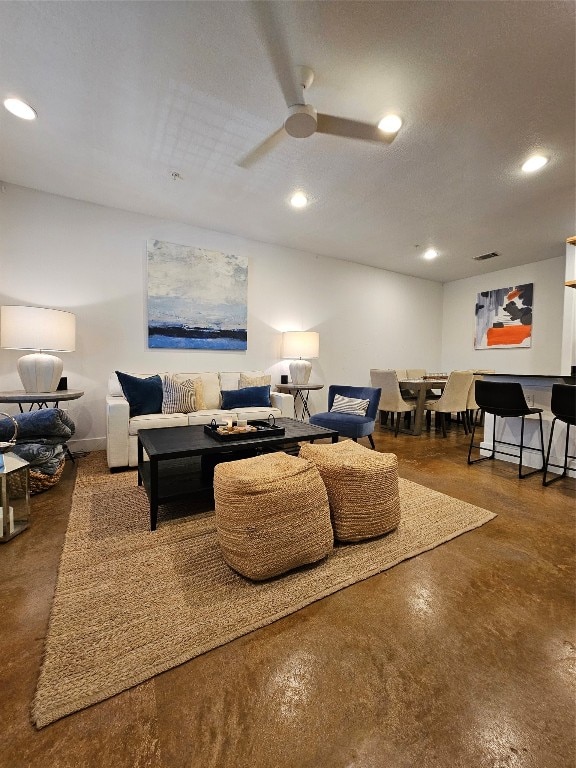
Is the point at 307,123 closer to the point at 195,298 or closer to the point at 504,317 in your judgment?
the point at 195,298

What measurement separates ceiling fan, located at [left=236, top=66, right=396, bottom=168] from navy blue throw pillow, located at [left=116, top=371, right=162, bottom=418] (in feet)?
7.62

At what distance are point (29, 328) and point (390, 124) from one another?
10.6ft

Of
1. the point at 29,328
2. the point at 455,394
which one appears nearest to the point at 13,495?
the point at 29,328

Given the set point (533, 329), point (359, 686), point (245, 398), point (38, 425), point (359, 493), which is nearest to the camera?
point (359, 686)

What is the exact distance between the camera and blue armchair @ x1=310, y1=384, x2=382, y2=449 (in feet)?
11.5

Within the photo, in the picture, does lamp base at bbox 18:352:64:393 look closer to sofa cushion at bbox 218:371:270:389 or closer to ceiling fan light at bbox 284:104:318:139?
sofa cushion at bbox 218:371:270:389

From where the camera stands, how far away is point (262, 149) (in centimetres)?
230

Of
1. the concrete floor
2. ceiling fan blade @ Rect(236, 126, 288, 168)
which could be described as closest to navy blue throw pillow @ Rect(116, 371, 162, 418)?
the concrete floor

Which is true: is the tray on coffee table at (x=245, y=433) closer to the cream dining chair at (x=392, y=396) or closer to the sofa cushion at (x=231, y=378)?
the sofa cushion at (x=231, y=378)

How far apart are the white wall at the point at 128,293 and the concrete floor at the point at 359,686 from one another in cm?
245

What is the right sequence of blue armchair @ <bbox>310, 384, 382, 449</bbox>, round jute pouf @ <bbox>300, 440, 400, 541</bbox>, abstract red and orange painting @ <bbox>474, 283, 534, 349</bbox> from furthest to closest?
abstract red and orange painting @ <bbox>474, 283, 534, 349</bbox> → blue armchair @ <bbox>310, 384, 382, 449</bbox> → round jute pouf @ <bbox>300, 440, 400, 541</bbox>

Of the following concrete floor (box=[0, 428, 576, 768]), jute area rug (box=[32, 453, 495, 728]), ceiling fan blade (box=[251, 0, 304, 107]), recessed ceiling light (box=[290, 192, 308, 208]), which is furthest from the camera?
recessed ceiling light (box=[290, 192, 308, 208])

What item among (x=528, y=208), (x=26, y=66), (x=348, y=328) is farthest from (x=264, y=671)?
(x=348, y=328)

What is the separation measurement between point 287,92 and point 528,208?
2978 millimetres
